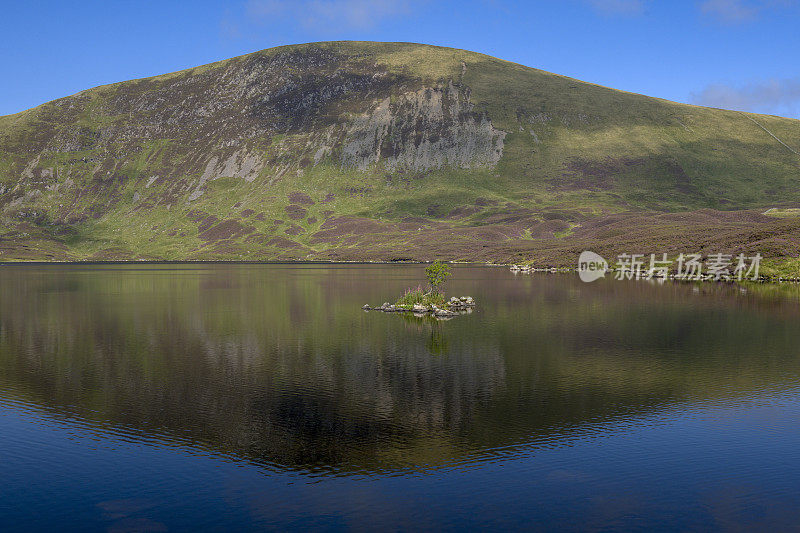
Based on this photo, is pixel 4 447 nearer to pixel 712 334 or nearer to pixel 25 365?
pixel 25 365

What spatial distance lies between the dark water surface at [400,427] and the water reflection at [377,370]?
25 centimetres

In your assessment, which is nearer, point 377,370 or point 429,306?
point 377,370

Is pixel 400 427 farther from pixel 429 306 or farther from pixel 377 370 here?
pixel 429 306

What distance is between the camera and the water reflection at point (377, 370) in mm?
34375

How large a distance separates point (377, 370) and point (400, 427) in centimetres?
1541

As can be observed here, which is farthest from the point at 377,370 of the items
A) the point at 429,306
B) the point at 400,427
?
the point at 429,306

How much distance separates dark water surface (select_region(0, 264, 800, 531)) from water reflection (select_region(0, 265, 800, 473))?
25 centimetres

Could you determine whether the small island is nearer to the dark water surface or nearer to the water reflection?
the water reflection

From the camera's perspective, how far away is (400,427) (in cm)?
3528

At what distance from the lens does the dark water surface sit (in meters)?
25.2

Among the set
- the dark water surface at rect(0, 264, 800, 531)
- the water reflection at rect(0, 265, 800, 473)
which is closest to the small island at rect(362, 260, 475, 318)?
the water reflection at rect(0, 265, 800, 473)

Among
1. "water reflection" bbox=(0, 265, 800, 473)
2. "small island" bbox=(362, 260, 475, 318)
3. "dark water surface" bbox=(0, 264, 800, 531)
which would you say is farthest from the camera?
"small island" bbox=(362, 260, 475, 318)

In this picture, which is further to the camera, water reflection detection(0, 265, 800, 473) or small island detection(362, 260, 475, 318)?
small island detection(362, 260, 475, 318)

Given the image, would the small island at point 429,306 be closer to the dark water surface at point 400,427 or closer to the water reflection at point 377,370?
the water reflection at point 377,370
